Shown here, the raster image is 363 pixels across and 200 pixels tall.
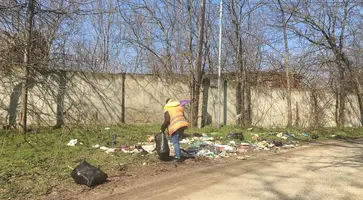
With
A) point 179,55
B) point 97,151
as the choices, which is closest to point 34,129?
point 97,151

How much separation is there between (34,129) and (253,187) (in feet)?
25.1

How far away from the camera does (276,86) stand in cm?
1730

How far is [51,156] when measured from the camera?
7391mm

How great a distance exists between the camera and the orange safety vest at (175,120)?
745 cm

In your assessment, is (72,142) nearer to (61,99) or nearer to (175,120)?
(61,99)

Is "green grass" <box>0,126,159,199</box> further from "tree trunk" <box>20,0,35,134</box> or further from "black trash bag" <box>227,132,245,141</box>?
"black trash bag" <box>227,132,245,141</box>

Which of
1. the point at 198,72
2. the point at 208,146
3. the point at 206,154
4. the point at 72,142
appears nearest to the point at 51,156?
the point at 72,142

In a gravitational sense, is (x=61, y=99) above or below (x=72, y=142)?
above

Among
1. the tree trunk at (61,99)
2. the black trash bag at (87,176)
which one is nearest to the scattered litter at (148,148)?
the black trash bag at (87,176)

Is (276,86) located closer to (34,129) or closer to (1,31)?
(34,129)

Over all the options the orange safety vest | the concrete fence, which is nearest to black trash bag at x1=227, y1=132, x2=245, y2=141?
the concrete fence

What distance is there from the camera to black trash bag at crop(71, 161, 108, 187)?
18.1ft

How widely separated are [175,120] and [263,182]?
2.48 metres

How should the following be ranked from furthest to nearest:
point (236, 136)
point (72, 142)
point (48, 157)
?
point (236, 136) < point (72, 142) < point (48, 157)
